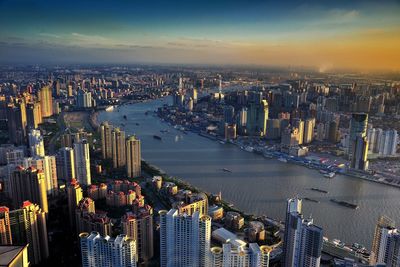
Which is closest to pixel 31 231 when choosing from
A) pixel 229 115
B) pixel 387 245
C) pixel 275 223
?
pixel 275 223

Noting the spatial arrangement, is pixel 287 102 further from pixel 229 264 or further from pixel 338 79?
pixel 229 264

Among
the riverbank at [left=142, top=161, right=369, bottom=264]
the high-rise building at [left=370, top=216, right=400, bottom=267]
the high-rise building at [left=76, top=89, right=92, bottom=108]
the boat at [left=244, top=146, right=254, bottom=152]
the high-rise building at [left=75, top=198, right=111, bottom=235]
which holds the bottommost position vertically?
the riverbank at [left=142, top=161, right=369, bottom=264]

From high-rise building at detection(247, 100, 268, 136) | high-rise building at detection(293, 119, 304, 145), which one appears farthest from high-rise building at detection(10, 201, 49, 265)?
high-rise building at detection(247, 100, 268, 136)

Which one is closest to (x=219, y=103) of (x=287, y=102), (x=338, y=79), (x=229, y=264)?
(x=287, y=102)

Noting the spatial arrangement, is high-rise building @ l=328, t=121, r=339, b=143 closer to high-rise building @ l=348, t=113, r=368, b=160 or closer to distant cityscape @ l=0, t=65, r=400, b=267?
distant cityscape @ l=0, t=65, r=400, b=267

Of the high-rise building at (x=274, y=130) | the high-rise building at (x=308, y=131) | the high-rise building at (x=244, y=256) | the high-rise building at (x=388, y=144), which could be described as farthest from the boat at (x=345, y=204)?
the high-rise building at (x=274, y=130)

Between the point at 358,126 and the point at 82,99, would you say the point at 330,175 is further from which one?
the point at 82,99
